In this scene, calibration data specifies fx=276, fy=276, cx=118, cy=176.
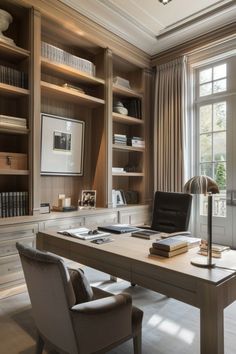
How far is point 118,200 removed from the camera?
167 inches

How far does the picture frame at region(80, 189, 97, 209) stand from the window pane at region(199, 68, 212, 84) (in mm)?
2326

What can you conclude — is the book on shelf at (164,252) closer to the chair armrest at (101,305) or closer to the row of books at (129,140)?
the chair armrest at (101,305)

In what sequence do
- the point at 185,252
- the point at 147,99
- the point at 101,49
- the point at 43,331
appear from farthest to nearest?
the point at 147,99
the point at 101,49
the point at 185,252
the point at 43,331

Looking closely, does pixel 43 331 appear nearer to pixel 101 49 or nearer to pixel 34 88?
pixel 34 88

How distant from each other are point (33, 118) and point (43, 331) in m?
2.19

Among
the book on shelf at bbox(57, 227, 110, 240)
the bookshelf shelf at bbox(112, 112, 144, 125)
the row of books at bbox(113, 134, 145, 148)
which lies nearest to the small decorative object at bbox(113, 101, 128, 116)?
the bookshelf shelf at bbox(112, 112, 144, 125)

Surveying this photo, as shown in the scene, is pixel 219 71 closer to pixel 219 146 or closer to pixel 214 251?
pixel 219 146

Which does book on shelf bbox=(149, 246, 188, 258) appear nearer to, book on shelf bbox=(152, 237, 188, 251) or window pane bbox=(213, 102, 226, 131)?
book on shelf bbox=(152, 237, 188, 251)

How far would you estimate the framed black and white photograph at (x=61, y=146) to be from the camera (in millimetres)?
3471

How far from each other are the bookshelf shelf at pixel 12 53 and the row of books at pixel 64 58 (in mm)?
249

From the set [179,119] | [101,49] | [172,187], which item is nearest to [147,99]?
[179,119]

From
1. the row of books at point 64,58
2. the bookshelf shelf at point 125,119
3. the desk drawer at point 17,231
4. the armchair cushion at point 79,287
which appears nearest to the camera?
the armchair cushion at point 79,287

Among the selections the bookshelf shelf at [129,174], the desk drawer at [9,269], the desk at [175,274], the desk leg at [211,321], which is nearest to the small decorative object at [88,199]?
the bookshelf shelf at [129,174]

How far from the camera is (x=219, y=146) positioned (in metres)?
3.90
